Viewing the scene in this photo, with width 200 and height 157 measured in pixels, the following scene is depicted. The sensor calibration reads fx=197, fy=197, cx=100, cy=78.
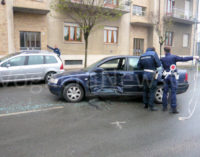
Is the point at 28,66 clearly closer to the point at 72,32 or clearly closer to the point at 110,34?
the point at 72,32

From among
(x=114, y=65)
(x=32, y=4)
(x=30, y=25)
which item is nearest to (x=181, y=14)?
(x=32, y=4)

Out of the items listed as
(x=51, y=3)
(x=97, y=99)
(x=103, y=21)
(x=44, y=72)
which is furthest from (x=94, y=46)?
(x=97, y=99)

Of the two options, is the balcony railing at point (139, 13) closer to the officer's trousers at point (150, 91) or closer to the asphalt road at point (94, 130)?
the asphalt road at point (94, 130)

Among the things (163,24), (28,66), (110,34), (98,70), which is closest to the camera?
(98,70)

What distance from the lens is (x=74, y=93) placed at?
20.3 feet

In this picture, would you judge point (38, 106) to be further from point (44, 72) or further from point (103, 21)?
point (103, 21)

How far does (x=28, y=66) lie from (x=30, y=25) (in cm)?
748

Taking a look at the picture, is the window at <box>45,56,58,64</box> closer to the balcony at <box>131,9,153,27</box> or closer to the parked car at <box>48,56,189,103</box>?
the parked car at <box>48,56,189,103</box>

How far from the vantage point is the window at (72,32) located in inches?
680

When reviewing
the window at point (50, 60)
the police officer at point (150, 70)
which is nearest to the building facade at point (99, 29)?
the window at point (50, 60)

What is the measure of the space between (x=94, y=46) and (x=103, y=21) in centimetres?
248

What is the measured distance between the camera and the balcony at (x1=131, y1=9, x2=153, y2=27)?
21020 millimetres

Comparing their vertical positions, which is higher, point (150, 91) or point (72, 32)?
point (72, 32)

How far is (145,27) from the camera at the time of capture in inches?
893
